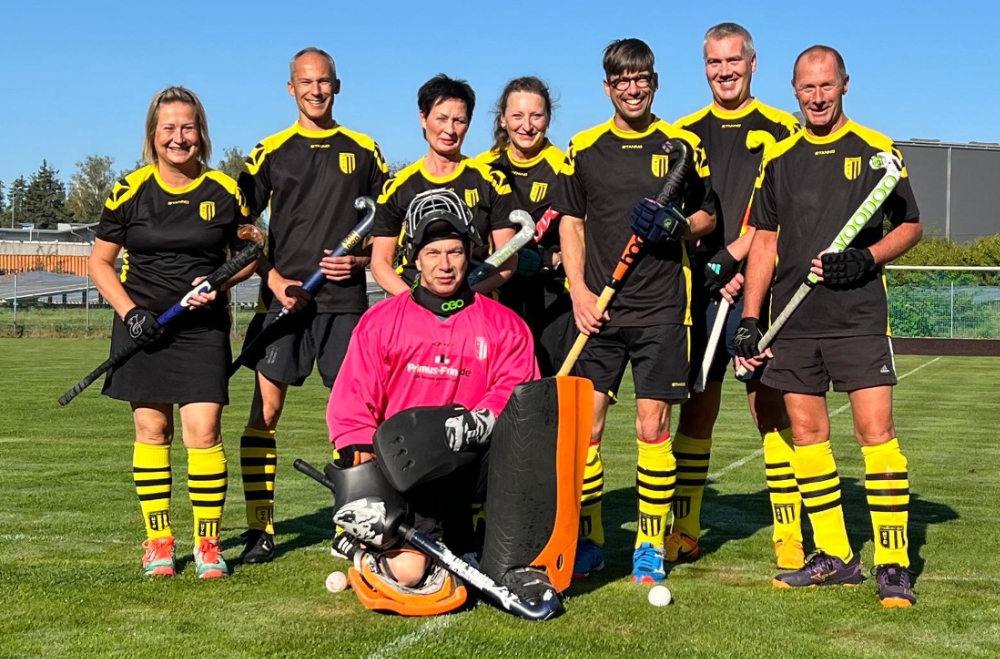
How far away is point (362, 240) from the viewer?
19.1 ft

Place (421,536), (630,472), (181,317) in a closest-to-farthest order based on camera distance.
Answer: (421,536) → (181,317) → (630,472)

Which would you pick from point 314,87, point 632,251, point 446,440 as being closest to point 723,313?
point 632,251

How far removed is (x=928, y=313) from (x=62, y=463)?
2561 centimetres

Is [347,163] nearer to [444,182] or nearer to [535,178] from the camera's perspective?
[444,182]

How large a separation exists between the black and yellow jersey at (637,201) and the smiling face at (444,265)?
76cm

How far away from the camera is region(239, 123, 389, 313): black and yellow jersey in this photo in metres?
5.88

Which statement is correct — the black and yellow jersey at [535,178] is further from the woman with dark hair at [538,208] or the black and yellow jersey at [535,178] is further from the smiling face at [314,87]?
the smiling face at [314,87]

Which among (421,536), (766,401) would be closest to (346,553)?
(421,536)

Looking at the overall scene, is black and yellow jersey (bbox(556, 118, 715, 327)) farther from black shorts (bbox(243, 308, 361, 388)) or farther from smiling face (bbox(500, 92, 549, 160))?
black shorts (bbox(243, 308, 361, 388))

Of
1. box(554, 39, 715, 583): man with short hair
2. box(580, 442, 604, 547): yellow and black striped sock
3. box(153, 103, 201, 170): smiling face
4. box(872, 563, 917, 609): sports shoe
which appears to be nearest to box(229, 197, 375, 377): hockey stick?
box(153, 103, 201, 170): smiling face

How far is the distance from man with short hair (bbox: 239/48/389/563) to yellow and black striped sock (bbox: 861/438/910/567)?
2.46 m

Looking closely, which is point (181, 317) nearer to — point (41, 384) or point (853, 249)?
point (853, 249)

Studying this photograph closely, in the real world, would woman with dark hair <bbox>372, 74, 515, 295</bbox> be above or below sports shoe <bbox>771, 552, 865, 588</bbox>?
above

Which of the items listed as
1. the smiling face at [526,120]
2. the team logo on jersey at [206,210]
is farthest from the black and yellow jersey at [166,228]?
the smiling face at [526,120]
